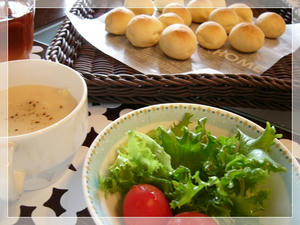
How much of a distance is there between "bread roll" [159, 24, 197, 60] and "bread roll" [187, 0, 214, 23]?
169 millimetres

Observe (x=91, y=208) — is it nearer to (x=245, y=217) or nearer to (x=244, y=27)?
(x=245, y=217)

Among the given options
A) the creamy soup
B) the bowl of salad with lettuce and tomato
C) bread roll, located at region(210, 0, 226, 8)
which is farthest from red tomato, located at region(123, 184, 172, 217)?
bread roll, located at region(210, 0, 226, 8)

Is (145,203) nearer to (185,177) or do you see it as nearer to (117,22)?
(185,177)

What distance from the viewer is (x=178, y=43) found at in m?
0.80

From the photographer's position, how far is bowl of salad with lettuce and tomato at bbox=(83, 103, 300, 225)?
1.29ft

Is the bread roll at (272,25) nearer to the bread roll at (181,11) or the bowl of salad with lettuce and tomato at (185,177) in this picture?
the bread roll at (181,11)

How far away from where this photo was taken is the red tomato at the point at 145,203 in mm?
389

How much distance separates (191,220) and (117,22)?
2.15ft

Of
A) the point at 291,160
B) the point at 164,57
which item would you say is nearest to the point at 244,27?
the point at 164,57

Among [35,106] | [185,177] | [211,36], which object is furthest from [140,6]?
[185,177]

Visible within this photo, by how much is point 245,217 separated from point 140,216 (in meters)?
0.13

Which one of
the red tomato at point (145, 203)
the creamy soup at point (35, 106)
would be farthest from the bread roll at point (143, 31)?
Result: the red tomato at point (145, 203)

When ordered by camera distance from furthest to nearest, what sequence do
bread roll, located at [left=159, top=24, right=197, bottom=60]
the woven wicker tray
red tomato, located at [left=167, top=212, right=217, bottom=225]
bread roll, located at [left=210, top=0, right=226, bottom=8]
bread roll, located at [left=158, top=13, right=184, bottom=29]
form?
bread roll, located at [left=210, top=0, right=226, bottom=8]
bread roll, located at [left=158, top=13, right=184, bottom=29]
bread roll, located at [left=159, top=24, right=197, bottom=60]
the woven wicker tray
red tomato, located at [left=167, top=212, right=217, bottom=225]

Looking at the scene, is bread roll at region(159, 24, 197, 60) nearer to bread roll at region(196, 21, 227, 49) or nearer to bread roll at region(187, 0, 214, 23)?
bread roll at region(196, 21, 227, 49)
